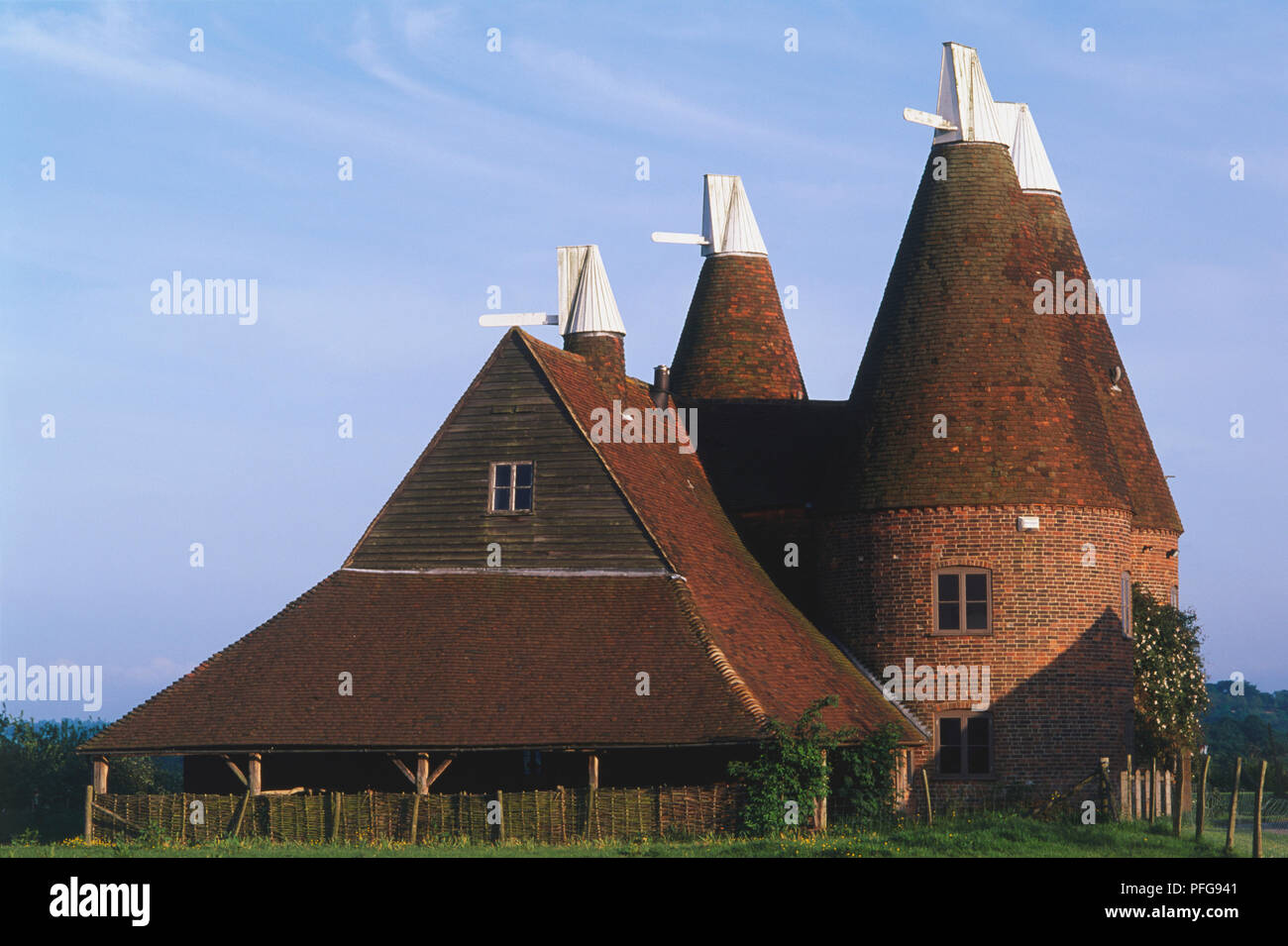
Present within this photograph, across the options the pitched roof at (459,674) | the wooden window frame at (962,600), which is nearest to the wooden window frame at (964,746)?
the wooden window frame at (962,600)

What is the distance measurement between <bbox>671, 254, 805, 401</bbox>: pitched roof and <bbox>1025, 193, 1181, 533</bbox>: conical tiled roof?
6.32m

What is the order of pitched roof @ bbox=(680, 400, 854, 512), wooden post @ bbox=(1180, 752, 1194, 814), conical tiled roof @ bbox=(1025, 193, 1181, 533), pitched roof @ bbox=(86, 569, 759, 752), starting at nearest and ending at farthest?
pitched roof @ bbox=(86, 569, 759, 752) < wooden post @ bbox=(1180, 752, 1194, 814) < pitched roof @ bbox=(680, 400, 854, 512) < conical tiled roof @ bbox=(1025, 193, 1181, 533)

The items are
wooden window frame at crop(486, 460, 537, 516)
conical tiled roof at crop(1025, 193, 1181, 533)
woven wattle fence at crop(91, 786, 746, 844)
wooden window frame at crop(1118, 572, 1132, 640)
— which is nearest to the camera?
woven wattle fence at crop(91, 786, 746, 844)

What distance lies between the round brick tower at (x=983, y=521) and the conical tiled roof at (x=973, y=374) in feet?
0.12

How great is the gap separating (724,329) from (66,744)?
67.0ft

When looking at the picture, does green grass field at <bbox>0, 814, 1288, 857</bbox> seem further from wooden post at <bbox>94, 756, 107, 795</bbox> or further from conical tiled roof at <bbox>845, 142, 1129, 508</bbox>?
conical tiled roof at <bbox>845, 142, 1129, 508</bbox>

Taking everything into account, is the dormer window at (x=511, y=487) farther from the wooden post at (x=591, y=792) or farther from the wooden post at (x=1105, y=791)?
the wooden post at (x=1105, y=791)

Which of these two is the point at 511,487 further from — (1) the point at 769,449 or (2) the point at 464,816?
(1) the point at 769,449

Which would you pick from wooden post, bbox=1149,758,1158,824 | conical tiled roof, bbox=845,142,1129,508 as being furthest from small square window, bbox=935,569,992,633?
wooden post, bbox=1149,758,1158,824

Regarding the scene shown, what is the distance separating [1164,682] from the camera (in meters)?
35.0

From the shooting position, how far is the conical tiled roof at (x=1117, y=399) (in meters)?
37.9

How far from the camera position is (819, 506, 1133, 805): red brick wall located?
30766 mm

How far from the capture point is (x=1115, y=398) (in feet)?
126

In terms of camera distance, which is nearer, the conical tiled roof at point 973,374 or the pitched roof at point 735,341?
the conical tiled roof at point 973,374
